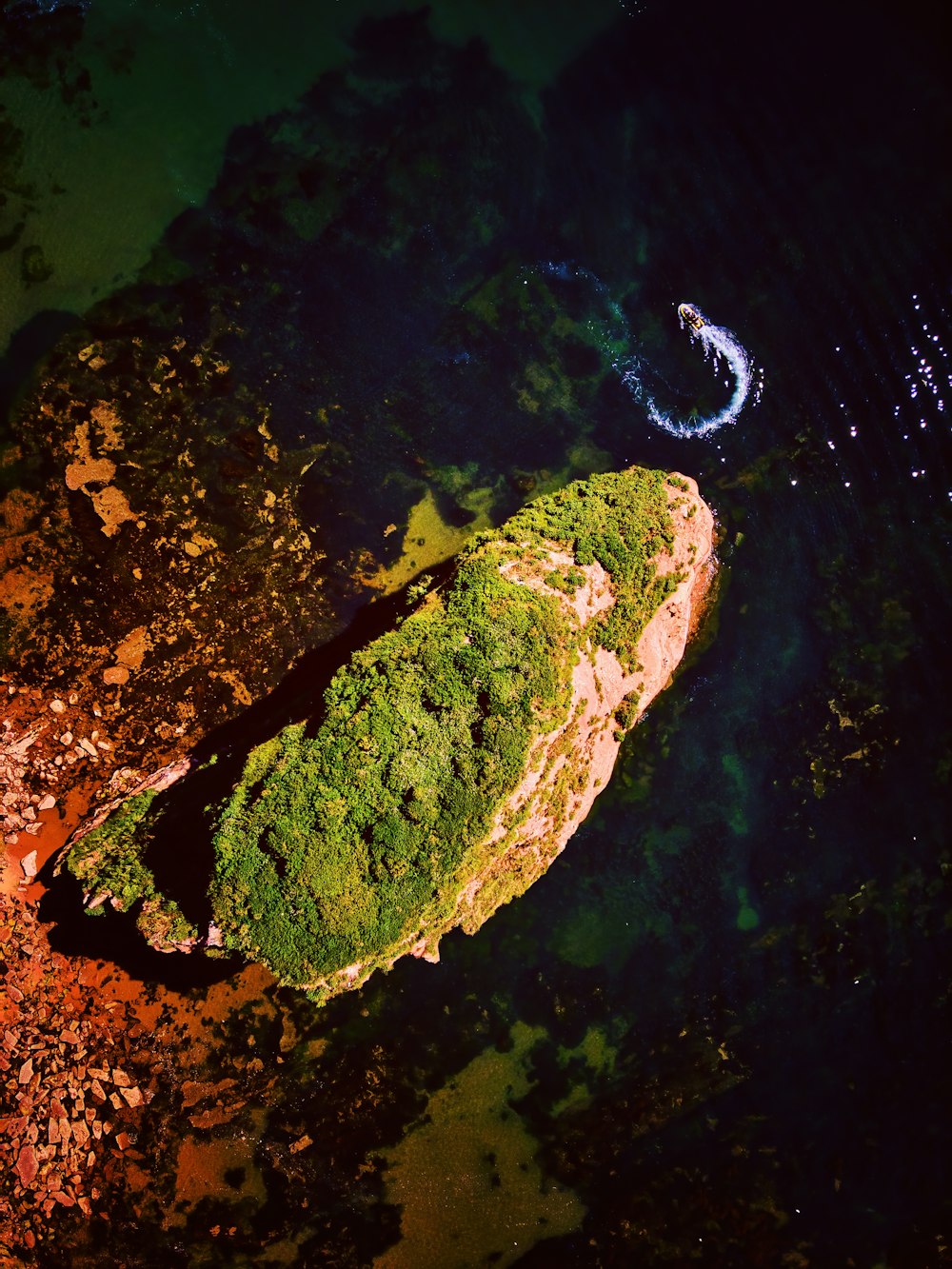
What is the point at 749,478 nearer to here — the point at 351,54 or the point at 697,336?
the point at 697,336

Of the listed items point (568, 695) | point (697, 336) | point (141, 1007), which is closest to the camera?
point (568, 695)

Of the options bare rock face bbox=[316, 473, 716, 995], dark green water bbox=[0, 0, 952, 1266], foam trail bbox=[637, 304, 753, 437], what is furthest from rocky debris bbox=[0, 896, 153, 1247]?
foam trail bbox=[637, 304, 753, 437]

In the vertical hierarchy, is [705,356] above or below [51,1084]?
above

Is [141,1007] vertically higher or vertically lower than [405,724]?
lower

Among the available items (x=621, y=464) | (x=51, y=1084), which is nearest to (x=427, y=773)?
(x=621, y=464)

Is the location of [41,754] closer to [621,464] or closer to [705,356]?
[621,464]

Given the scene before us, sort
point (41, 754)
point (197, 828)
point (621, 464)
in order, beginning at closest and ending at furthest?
point (197, 828), point (41, 754), point (621, 464)

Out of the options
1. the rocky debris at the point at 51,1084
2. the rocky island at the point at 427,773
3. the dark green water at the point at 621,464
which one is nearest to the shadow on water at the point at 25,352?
the dark green water at the point at 621,464

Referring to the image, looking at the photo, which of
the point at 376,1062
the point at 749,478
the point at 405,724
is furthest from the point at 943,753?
the point at 376,1062
